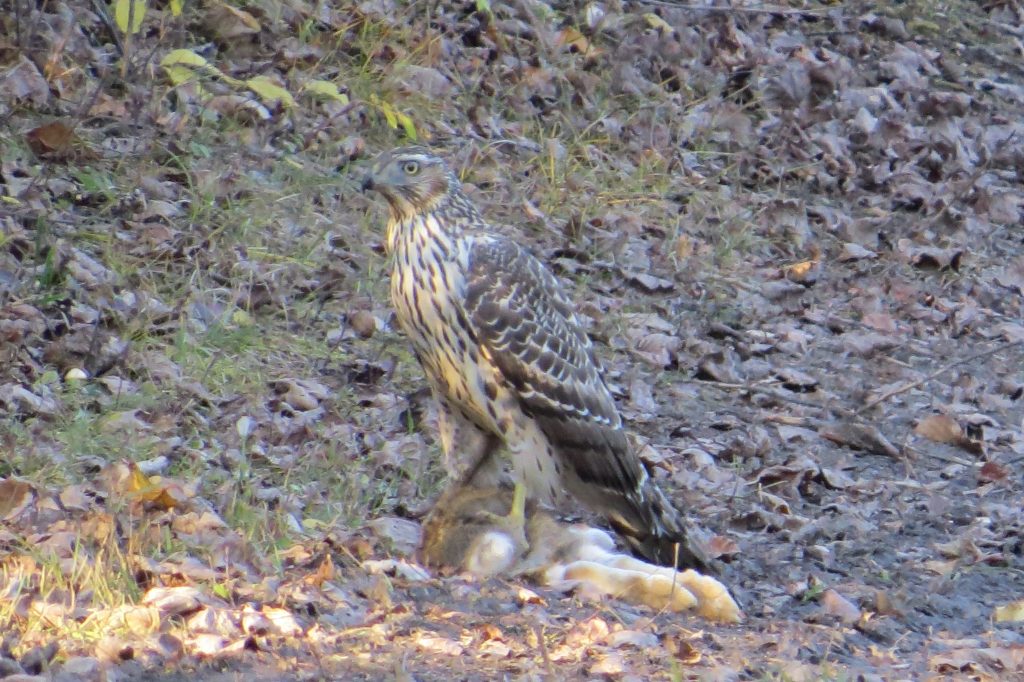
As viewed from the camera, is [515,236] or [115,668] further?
[515,236]

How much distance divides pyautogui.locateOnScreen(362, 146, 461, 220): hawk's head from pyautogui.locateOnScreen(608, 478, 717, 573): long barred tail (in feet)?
4.10

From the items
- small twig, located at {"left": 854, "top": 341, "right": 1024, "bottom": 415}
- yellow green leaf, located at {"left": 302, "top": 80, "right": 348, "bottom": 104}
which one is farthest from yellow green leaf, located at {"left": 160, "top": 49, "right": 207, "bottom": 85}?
small twig, located at {"left": 854, "top": 341, "right": 1024, "bottom": 415}

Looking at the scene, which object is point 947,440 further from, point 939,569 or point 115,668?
point 115,668

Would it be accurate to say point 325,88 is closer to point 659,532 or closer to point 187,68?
point 187,68

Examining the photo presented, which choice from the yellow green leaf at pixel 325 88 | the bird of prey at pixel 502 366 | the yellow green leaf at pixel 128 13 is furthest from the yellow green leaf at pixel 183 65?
the bird of prey at pixel 502 366

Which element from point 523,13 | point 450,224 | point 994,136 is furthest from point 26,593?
point 994,136

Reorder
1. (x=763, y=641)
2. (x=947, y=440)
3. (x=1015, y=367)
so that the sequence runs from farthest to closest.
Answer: (x=1015, y=367) < (x=947, y=440) < (x=763, y=641)

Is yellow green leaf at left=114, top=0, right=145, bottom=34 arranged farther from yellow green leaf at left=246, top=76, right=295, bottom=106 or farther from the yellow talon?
the yellow talon

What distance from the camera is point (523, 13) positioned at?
993 centimetres

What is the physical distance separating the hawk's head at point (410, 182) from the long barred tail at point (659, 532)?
1249mm

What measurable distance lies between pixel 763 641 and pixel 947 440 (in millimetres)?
2841

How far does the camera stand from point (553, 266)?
7.96m

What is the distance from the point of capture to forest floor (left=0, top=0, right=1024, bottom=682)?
14.2ft

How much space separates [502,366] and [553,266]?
2719 mm
